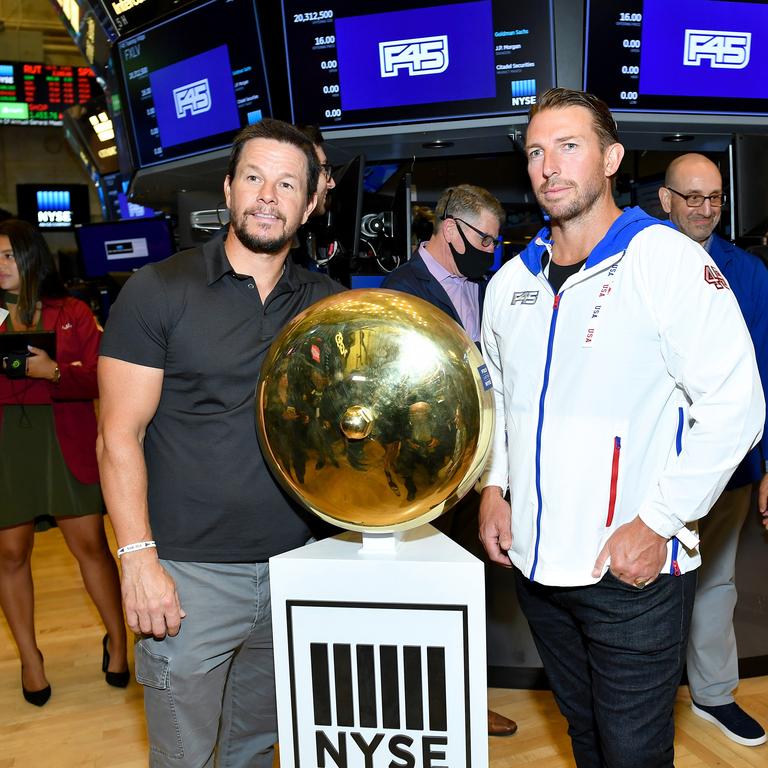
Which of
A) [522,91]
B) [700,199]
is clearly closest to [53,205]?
[522,91]

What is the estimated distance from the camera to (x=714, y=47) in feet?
10.1

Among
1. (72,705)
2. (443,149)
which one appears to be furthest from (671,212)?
(72,705)

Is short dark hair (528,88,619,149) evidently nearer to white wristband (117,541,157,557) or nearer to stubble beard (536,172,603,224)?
stubble beard (536,172,603,224)

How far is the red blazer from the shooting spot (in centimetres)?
291

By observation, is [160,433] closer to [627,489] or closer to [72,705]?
[627,489]

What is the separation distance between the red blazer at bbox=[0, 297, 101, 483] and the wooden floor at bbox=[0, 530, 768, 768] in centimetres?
87

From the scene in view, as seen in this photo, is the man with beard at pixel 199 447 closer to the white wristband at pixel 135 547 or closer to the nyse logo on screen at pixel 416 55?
the white wristband at pixel 135 547

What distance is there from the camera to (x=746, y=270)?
2.54 metres

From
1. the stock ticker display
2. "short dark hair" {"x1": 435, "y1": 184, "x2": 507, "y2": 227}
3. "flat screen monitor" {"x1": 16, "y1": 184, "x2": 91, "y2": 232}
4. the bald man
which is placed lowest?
the bald man

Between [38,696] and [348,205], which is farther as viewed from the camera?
[38,696]

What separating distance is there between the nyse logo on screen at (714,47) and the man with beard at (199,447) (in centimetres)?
211

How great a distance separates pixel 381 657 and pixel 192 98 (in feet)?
10.7

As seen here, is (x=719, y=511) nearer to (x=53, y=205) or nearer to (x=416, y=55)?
(x=416, y=55)

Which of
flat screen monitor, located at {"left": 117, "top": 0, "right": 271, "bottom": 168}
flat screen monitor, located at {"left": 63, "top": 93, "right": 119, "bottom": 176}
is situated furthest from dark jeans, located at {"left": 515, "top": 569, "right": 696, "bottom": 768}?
flat screen monitor, located at {"left": 63, "top": 93, "right": 119, "bottom": 176}
